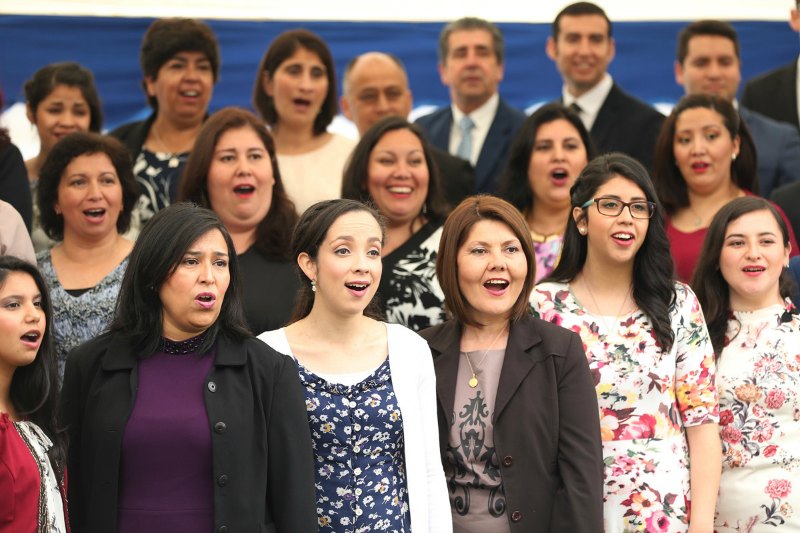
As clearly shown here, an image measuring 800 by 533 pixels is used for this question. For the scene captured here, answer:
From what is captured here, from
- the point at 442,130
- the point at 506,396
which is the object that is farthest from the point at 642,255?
the point at 442,130

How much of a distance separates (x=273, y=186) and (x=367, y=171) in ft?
1.49

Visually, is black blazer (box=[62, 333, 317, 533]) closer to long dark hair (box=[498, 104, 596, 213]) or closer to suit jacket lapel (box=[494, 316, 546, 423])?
suit jacket lapel (box=[494, 316, 546, 423])

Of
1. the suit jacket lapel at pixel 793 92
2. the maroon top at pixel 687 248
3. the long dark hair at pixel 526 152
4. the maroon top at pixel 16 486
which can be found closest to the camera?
the maroon top at pixel 16 486

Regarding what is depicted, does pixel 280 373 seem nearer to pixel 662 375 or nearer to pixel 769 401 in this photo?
pixel 662 375

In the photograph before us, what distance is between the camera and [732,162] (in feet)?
19.5

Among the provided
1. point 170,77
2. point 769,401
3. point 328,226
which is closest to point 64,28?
point 170,77

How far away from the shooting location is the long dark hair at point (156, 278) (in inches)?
157

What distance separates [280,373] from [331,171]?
236cm

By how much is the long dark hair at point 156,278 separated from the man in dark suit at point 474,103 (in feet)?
9.39

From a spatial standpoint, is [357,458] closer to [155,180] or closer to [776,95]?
[155,180]

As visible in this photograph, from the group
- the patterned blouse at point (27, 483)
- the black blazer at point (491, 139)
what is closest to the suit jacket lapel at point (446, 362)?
the patterned blouse at point (27, 483)

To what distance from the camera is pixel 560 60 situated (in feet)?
23.2

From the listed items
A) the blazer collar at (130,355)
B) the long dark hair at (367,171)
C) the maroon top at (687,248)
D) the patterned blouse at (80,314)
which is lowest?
the blazer collar at (130,355)

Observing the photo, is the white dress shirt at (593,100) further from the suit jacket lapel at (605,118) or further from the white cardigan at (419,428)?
the white cardigan at (419,428)
